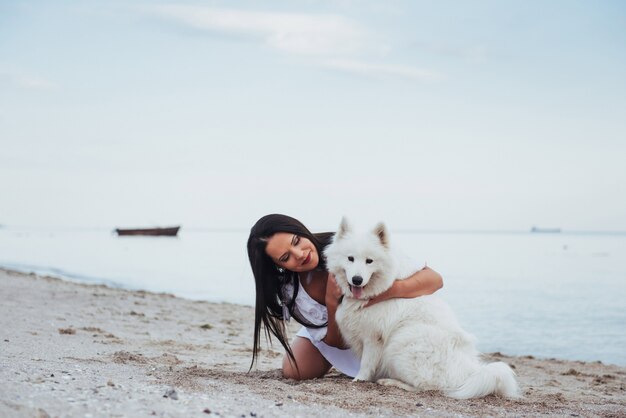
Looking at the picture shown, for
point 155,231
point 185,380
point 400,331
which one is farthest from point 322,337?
point 155,231

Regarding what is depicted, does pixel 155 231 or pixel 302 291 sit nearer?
pixel 302 291

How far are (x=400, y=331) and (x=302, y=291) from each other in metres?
0.88

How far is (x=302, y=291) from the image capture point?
4.45 metres

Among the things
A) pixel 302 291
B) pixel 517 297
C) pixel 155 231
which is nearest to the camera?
pixel 302 291

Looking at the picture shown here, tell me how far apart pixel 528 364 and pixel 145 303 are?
645 centimetres

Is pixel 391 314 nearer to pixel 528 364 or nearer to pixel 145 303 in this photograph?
pixel 528 364

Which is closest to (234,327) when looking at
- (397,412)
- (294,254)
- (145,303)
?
(145,303)

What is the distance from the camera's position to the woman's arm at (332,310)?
13.5ft

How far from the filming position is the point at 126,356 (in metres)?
4.66

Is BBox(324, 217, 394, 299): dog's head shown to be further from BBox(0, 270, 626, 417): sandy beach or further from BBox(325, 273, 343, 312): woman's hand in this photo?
BBox(0, 270, 626, 417): sandy beach

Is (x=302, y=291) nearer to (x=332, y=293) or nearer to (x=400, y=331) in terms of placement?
(x=332, y=293)

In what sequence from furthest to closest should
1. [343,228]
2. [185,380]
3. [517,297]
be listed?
[517,297], [343,228], [185,380]

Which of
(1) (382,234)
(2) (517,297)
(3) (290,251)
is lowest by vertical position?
(2) (517,297)

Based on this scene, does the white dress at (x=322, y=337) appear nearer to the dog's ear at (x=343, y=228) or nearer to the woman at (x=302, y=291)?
the woman at (x=302, y=291)
